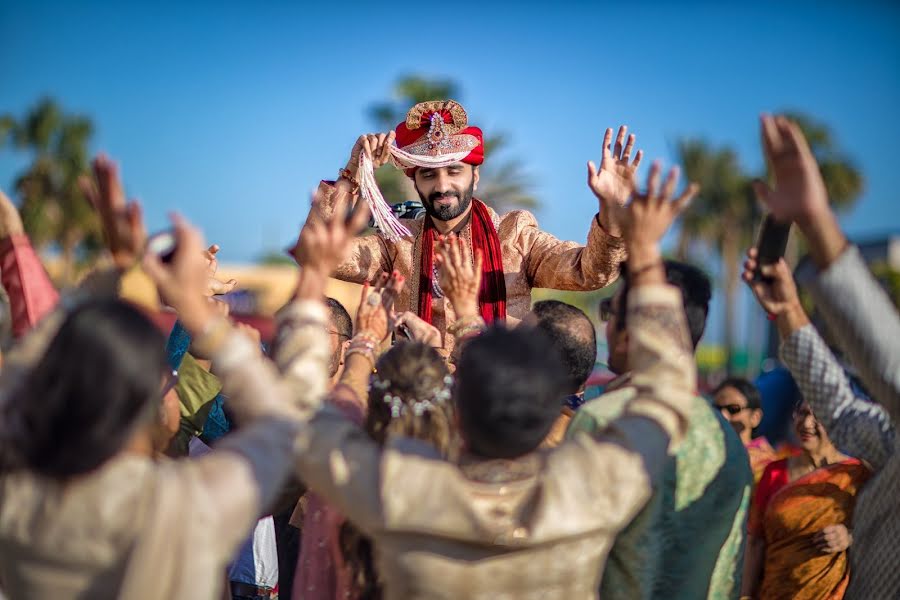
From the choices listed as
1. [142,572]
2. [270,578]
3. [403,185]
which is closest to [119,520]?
[142,572]

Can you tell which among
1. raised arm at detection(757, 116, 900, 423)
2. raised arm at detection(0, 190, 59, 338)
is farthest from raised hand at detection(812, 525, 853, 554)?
raised arm at detection(0, 190, 59, 338)

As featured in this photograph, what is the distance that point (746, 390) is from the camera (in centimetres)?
517

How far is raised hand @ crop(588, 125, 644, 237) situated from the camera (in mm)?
3420

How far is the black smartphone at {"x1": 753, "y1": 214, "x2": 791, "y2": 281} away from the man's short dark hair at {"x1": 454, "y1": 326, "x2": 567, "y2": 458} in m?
0.76

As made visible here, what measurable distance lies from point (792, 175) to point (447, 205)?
2.13m

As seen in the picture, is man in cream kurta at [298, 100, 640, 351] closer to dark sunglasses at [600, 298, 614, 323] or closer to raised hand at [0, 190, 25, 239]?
dark sunglasses at [600, 298, 614, 323]

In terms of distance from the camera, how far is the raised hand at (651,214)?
225 cm

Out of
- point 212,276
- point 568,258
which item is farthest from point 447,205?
point 212,276

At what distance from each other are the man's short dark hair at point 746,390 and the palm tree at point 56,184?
103 ft

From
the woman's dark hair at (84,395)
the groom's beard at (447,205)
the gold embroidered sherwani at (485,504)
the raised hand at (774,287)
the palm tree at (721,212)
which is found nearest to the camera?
the woman's dark hair at (84,395)

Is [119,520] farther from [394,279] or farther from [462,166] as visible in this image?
[462,166]

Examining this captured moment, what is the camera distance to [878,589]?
2.45m

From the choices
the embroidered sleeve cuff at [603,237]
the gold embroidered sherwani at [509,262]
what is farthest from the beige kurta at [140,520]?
the gold embroidered sherwani at [509,262]

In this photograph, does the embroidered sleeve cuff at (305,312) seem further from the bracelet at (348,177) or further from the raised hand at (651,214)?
the bracelet at (348,177)
